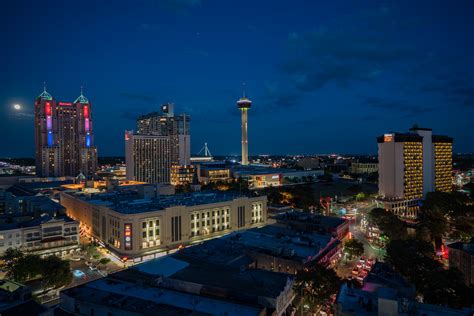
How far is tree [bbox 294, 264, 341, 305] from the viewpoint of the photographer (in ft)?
96.7

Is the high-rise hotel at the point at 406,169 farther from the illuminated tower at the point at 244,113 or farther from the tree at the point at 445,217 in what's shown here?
the illuminated tower at the point at 244,113

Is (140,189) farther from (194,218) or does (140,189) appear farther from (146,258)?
(146,258)

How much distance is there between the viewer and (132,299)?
965 inches

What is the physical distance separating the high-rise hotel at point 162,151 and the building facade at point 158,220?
233 feet

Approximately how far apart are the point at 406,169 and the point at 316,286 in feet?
244

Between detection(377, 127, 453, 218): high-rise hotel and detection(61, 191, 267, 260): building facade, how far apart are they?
140 feet

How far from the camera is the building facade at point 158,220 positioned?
5147 centimetres

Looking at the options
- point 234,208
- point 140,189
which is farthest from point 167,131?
point 234,208

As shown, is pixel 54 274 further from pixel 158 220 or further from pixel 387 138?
pixel 387 138

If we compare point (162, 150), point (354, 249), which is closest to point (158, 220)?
point (354, 249)

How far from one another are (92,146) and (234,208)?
119m

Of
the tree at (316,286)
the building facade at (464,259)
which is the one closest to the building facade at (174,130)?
the building facade at (464,259)

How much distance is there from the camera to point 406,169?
91125 millimetres

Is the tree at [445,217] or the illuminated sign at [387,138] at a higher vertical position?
the illuminated sign at [387,138]
